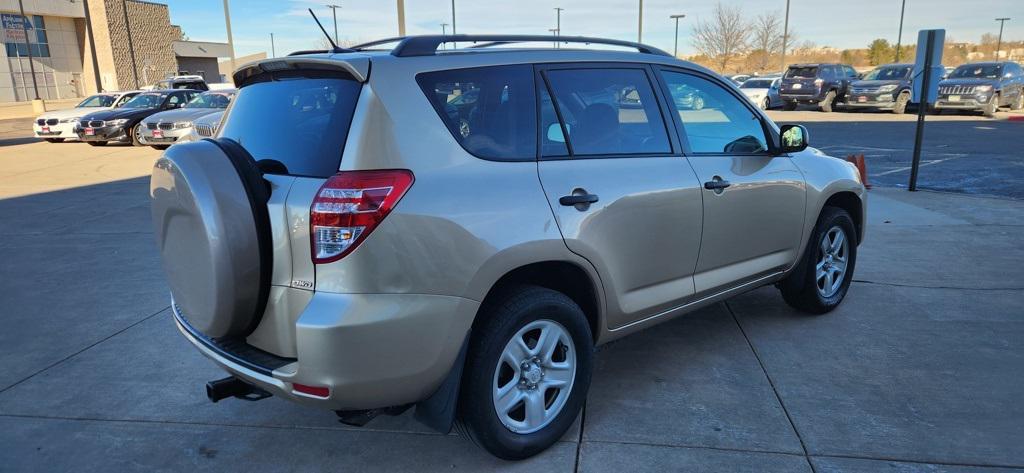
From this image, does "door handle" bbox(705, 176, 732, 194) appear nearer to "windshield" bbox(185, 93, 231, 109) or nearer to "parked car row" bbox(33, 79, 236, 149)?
"parked car row" bbox(33, 79, 236, 149)

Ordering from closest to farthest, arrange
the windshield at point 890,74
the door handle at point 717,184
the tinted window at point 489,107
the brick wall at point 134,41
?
1. the tinted window at point 489,107
2. the door handle at point 717,184
3. the windshield at point 890,74
4. the brick wall at point 134,41

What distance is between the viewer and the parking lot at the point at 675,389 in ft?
10.1

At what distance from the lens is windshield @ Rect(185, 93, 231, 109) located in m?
17.9

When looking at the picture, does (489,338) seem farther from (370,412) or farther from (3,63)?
(3,63)

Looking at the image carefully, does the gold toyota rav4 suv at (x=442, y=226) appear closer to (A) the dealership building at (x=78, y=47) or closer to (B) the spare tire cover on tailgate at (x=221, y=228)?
(B) the spare tire cover on tailgate at (x=221, y=228)

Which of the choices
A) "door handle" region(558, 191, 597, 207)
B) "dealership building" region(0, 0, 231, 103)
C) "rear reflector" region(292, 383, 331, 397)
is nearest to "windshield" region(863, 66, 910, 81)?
"door handle" region(558, 191, 597, 207)

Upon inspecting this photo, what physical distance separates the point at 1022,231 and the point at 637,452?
6.09 m

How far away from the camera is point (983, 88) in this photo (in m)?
21.8

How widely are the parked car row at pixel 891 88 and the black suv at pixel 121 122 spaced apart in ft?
59.9

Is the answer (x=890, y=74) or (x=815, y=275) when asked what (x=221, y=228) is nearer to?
(x=815, y=275)

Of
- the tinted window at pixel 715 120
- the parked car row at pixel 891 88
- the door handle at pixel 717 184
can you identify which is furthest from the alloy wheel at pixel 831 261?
the parked car row at pixel 891 88

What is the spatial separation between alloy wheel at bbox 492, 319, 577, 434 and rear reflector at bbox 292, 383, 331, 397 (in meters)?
0.69

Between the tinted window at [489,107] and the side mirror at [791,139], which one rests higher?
the tinted window at [489,107]

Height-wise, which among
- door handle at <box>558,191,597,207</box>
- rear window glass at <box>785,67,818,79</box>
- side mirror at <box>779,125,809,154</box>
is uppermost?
rear window glass at <box>785,67,818,79</box>
